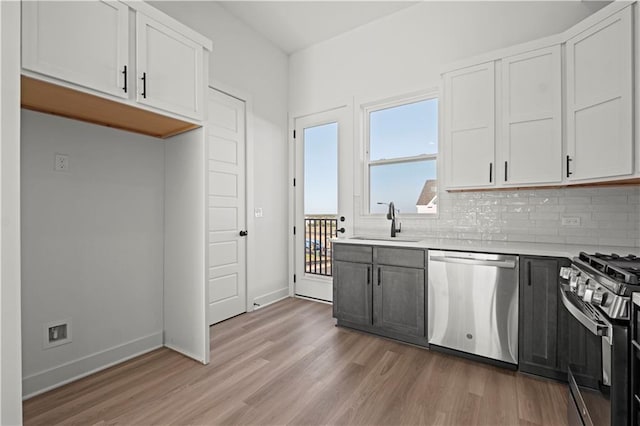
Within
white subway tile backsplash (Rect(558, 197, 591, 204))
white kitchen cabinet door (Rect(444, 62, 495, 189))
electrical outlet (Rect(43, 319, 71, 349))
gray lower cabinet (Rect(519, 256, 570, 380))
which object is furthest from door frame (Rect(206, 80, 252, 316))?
white subway tile backsplash (Rect(558, 197, 591, 204))

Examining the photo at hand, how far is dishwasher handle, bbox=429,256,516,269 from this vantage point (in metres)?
2.30

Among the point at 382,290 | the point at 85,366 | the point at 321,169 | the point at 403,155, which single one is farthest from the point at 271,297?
the point at 403,155

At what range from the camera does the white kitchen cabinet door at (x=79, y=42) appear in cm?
158

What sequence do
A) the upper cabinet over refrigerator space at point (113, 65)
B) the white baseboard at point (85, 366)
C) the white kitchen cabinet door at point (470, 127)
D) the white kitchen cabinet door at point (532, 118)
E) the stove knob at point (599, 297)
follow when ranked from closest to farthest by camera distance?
the stove knob at point (599, 297)
the upper cabinet over refrigerator space at point (113, 65)
the white baseboard at point (85, 366)
the white kitchen cabinet door at point (532, 118)
the white kitchen cabinet door at point (470, 127)

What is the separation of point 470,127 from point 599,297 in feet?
6.07

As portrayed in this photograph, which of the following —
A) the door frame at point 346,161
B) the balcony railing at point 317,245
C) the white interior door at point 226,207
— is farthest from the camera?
the balcony railing at point 317,245

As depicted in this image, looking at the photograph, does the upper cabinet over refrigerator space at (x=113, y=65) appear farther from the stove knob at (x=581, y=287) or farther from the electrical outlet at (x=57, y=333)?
the stove knob at (x=581, y=287)

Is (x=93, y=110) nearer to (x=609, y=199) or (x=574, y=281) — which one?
(x=574, y=281)

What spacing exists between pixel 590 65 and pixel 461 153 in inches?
40.6

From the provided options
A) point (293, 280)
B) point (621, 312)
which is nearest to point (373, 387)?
point (621, 312)

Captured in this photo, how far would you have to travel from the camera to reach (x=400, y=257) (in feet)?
9.21

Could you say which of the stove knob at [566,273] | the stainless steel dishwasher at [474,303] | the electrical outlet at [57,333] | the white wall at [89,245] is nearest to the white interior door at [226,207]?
the white wall at [89,245]

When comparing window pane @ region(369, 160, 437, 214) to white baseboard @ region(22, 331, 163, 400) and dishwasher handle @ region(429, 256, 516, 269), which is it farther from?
white baseboard @ region(22, 331, 163, 400)

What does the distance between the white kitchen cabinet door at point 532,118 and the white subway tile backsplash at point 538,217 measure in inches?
→ 14.7
